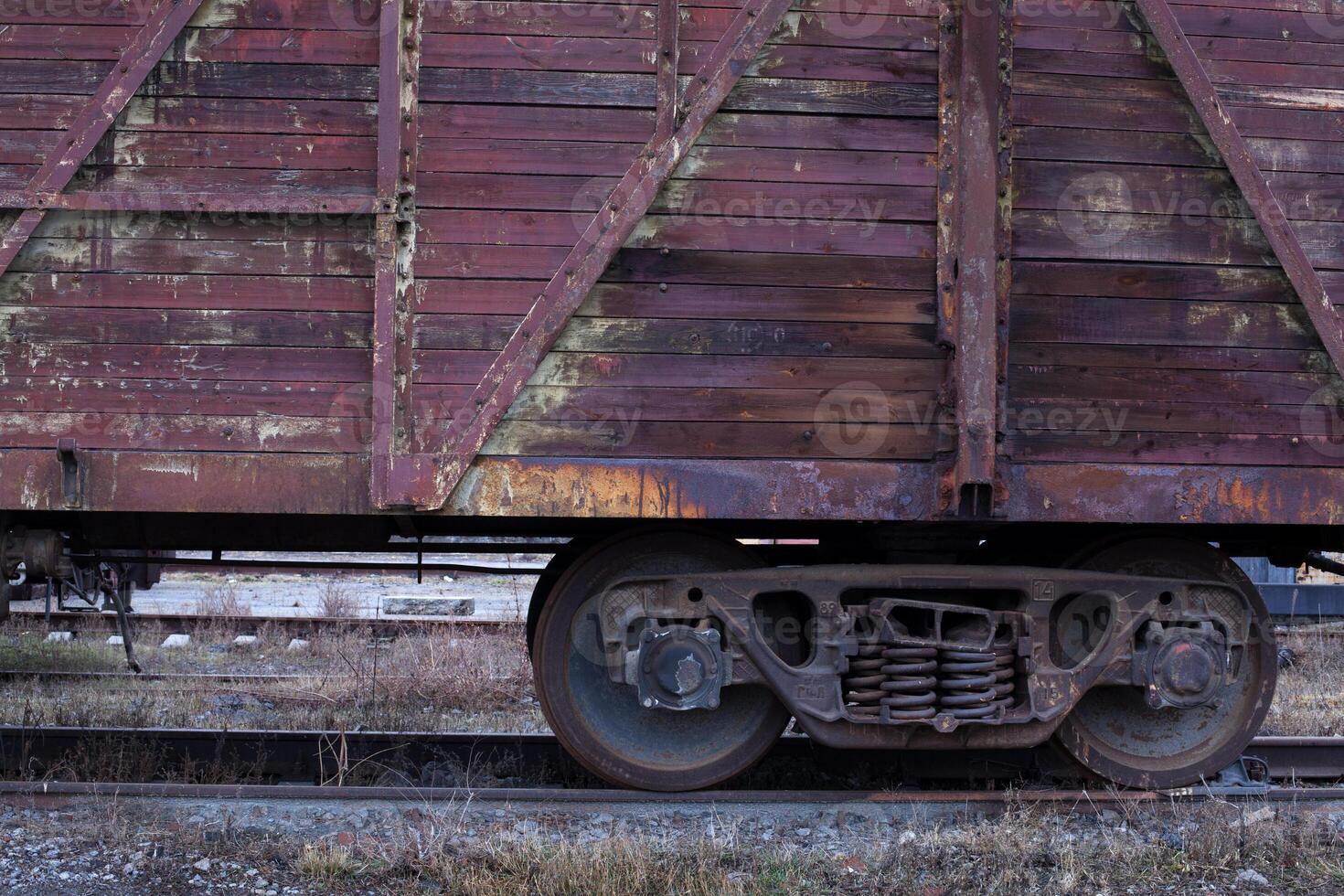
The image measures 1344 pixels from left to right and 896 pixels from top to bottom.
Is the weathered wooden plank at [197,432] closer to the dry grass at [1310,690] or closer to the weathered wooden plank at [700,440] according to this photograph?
the weathered wooden plank at [700,440]

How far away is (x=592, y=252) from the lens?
158 inches

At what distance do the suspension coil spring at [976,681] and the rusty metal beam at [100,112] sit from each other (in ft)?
12.7

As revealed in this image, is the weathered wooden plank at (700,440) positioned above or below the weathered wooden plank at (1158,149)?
below

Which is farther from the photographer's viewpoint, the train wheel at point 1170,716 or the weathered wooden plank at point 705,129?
the train wheel at point 1170,716

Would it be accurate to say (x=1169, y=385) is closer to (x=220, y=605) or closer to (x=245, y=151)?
(x=245, y=151)

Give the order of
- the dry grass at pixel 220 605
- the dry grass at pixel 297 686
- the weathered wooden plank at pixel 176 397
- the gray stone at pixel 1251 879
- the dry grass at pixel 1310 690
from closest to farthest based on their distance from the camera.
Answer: the gray stone at pixel 1251 879
the weathered wooden plank at pixel 176 397
the dry grass at pixel 297 686
the dry grass at pixel 1310 690
the dry grass at pixel 220 605

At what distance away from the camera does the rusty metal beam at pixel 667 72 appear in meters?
4.08

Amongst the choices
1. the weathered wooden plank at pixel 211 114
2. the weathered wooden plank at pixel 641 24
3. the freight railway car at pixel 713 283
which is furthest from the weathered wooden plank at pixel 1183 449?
the weathered wooden plank at pixel 211 114

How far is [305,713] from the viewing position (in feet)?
19.7

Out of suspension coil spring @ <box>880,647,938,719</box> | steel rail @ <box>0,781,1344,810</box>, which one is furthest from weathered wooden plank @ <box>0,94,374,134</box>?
suspension coil spring @ <box>880,647,938,719</box>

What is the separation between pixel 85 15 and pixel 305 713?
373 centimetres

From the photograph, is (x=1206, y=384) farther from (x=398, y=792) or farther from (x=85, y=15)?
(x=85, y=15)

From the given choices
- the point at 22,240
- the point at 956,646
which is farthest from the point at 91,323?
the point at 956,646

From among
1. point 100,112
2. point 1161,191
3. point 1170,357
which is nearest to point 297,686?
point 100,112
